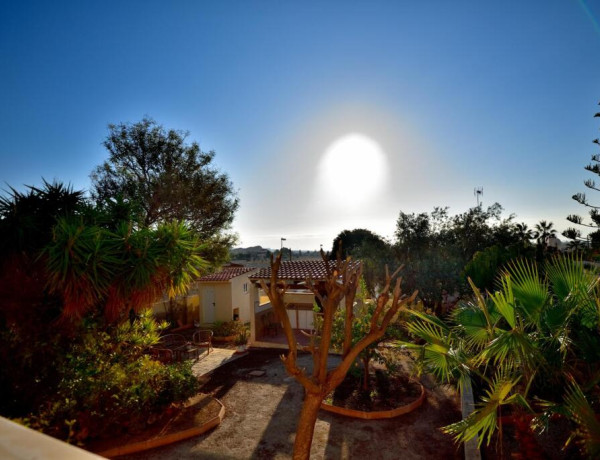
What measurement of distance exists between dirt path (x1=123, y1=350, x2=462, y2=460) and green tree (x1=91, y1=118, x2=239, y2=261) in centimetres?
848

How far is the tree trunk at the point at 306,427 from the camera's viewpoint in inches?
174

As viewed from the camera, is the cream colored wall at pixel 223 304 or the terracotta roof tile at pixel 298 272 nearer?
the terracotta roof tile at pixel 298 272

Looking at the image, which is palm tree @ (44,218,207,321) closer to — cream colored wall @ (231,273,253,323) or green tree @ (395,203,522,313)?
cream colored wall @ (231,273,253,323)

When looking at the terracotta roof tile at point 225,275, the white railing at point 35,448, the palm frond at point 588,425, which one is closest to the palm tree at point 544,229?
the palm frond at point 588,425

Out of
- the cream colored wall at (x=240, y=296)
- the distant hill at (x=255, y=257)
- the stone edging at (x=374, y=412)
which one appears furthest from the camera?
the distant hill at (x=255, y=257)

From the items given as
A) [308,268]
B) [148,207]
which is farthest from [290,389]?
[148,207]

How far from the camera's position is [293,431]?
24.6 ft

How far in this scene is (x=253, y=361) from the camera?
13047 millimetres

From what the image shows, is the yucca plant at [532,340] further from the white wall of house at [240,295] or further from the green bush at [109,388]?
the white wall of house at [240,295]

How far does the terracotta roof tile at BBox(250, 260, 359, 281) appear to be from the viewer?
15094mm

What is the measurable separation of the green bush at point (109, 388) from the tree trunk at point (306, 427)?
14.2ft

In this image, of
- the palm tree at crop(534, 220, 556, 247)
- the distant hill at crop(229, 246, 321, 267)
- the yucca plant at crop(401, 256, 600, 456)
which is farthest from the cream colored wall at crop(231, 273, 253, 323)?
the palm tree at crop(534, 220, 556, 247)

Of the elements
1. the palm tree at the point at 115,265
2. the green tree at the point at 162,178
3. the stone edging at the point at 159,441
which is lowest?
the stone edging at the point at 159,441

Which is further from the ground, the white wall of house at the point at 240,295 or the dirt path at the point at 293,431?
the white wall of house at the point at 240,295
